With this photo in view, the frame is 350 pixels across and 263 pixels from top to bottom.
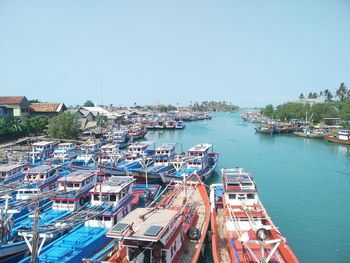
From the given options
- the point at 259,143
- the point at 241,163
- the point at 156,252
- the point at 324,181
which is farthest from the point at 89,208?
the point at 259,143

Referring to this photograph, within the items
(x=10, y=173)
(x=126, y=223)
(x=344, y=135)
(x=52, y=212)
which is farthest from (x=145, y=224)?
(x=344, y=135)

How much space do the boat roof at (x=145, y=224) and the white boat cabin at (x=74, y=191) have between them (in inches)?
367

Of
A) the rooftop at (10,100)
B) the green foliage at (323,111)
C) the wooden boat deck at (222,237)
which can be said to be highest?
the rooftop at (10,100)

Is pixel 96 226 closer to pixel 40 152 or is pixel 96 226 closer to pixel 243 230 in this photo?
pixel 243 230

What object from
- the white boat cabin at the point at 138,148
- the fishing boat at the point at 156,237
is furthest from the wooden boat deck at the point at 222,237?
the white boat cabin at the point at 138,148

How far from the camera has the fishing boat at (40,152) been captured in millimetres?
49438

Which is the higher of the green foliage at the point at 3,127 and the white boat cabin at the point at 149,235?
the green foliage at the point at 3,127

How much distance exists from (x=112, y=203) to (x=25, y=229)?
5983 mm

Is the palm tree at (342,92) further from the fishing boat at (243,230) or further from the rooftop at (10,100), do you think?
the fishing boat at (243,230)

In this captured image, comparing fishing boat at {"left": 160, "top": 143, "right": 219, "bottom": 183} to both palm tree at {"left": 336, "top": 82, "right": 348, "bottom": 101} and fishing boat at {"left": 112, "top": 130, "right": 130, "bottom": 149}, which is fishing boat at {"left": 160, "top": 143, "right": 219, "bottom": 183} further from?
palm tree at {"left": 336, "top": 82, "right": 348, "bottom": 101}

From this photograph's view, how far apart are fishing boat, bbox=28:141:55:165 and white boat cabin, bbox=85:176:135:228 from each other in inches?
1028

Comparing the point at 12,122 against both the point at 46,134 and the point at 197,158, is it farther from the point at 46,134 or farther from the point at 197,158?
the point at 197,158

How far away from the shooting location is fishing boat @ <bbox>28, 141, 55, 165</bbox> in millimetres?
49438

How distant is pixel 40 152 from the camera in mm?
51344
